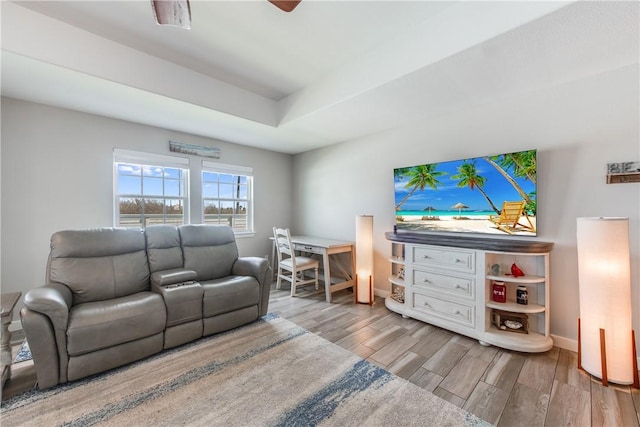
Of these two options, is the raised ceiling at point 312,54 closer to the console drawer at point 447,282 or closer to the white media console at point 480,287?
the white media console at point 480,287

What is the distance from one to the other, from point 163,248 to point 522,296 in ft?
11.8

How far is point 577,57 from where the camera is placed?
1.82 metres

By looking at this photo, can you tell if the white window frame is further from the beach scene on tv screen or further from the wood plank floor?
the beach scene on tv screen

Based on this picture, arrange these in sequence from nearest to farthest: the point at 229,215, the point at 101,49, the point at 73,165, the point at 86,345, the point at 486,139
→ 1. the point at 86,345
2. the point at 101,49
3. the point at 486,139
4. the point at 73,165
5. the point at 229,215

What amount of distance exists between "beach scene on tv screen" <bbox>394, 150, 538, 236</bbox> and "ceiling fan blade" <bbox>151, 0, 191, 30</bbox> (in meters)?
2.62

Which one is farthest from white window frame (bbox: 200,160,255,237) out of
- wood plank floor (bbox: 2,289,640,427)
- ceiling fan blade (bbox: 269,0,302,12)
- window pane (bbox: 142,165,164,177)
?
ceiling fan blade (bbox: 269,0,302,12)

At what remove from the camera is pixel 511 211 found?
2.41 meters

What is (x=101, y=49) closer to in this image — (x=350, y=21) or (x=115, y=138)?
(x=115, y=138)

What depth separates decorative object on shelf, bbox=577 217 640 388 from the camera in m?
1.74

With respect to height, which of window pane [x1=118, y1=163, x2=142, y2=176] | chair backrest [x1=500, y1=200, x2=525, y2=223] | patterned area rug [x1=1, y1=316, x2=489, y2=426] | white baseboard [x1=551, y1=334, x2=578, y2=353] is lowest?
patterned area rug [x1=1, y1=316, x2=489, y2=426]

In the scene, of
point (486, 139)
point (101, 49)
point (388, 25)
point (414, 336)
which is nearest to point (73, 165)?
point (101, 49)

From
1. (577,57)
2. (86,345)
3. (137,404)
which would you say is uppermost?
(577,57)

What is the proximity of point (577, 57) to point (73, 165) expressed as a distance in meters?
4.83

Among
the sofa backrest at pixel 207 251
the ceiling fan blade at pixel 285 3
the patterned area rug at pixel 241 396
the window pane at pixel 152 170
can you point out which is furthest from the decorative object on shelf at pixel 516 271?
the window pane at pixel 152 170
